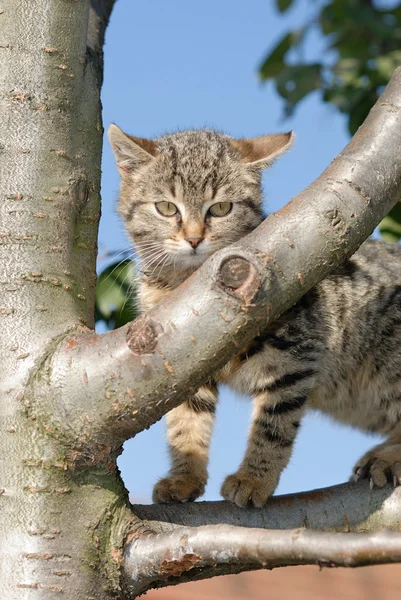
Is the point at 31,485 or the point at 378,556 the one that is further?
the point at 31,485

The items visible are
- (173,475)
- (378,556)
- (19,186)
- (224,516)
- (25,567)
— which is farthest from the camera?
(173,475)

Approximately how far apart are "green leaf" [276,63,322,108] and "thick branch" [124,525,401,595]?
205cm

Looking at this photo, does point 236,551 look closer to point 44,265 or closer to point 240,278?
point 240,278

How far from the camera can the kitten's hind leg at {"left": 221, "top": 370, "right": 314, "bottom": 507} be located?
9.25 feet

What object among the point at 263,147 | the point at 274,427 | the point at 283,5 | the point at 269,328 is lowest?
the point at 274,427

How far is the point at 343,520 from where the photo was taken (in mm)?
2256

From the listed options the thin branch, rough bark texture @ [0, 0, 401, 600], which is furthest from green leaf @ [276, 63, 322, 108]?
the thin branch

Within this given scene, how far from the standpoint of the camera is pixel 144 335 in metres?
1.73

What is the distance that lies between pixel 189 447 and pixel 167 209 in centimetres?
104

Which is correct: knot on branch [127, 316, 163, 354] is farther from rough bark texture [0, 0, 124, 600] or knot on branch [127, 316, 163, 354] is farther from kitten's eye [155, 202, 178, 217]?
kitten's eye [155, 202, 178, 217]

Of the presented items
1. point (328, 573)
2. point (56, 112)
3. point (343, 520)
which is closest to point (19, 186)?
point (56, 112)

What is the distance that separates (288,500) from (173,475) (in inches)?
30.0

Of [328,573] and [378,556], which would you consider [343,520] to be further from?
[328,573]

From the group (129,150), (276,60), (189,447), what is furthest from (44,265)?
(276,60)
